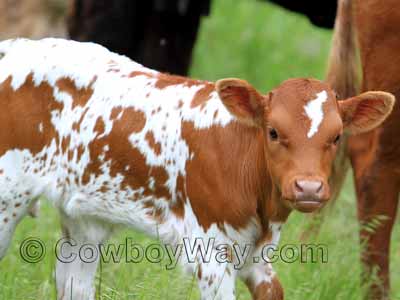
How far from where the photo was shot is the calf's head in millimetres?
4637

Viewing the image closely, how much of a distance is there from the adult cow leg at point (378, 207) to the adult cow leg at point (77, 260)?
145cm

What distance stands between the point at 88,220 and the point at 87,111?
43 centimetres

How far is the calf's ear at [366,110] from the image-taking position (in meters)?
4.92

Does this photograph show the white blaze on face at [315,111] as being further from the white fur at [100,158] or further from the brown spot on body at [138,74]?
the brown spot on body at [138,74]

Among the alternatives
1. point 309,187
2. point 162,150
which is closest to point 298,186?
point 309,187

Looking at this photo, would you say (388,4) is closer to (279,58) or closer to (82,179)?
(82,179)

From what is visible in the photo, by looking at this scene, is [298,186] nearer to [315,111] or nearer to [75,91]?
[315,111]

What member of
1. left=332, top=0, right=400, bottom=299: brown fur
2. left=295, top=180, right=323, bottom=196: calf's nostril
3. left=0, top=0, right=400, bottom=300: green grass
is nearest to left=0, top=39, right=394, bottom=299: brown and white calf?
left=295, top=180, right=323, bottom=196: calf's nostril

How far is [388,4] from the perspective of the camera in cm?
613

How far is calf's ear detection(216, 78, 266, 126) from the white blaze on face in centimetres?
19

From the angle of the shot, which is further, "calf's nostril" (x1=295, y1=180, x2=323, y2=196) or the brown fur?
the brown fur

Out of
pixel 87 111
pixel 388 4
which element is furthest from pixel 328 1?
pixel 87 111

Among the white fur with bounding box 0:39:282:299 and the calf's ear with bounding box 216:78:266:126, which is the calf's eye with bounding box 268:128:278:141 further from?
the white fur with bounding box 0:39:282:299

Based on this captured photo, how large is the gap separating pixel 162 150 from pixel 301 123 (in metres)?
0.63
